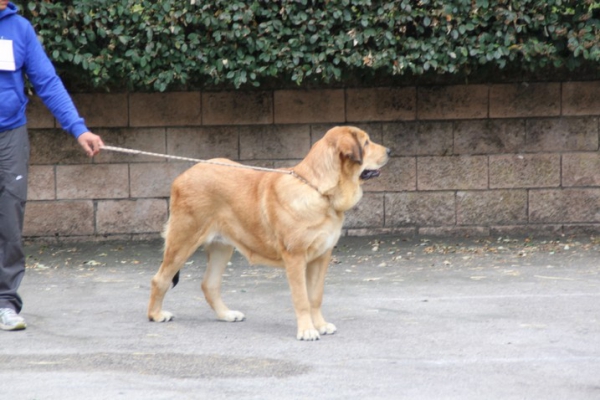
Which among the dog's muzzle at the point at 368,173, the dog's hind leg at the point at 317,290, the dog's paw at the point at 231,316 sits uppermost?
the dog's muzzle at the point at 368,173

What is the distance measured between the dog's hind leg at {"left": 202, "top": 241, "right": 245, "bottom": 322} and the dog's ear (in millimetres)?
1193

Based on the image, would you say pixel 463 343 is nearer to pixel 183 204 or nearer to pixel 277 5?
pixel 183 204

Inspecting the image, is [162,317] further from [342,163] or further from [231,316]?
[342,163]

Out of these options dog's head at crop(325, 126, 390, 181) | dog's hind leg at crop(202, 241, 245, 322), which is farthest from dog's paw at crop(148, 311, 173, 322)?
dog's head at crop(325, 126, 390, 181)

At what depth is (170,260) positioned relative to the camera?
7.12m

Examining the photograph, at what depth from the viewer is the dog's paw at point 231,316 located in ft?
23.8

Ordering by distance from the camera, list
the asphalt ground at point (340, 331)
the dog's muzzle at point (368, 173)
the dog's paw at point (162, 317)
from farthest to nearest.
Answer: the dog's paw at point (162, 317)
the dog's muzzle at point (368, 173)
the asphalt ground at point (340, 331)

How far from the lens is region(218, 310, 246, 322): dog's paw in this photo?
725 cm

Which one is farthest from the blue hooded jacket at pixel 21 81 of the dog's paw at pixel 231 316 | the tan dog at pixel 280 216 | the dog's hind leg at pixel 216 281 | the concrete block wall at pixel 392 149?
the concrete block wall at pixel 392 149

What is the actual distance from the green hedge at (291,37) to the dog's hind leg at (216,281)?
9.95 ft

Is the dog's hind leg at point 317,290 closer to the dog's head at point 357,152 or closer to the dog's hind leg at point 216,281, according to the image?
the dog's head at point 357,152

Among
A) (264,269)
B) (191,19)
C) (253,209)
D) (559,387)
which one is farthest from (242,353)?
(191,19)

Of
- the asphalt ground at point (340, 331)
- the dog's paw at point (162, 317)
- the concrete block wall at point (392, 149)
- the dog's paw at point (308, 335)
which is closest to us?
the asphalt ground at point (340, 331)

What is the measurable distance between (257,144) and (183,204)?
384cm
